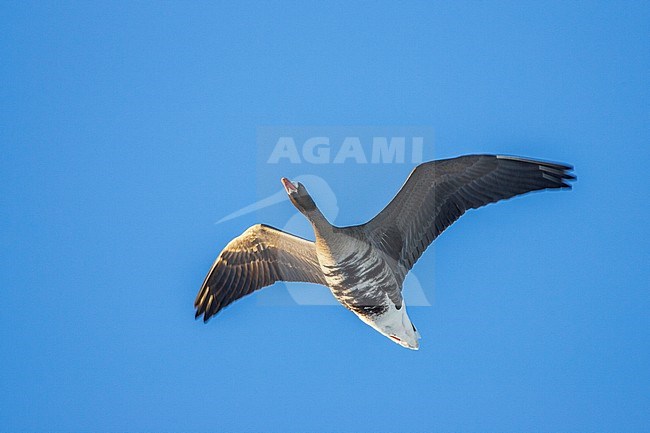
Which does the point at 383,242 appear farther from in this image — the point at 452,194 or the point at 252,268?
the point at 252,268

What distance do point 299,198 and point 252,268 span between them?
2.27 metres

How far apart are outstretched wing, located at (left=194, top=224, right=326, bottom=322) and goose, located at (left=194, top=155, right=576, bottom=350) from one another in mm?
16

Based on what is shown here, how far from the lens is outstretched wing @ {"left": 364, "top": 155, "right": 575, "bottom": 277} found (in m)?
12.6

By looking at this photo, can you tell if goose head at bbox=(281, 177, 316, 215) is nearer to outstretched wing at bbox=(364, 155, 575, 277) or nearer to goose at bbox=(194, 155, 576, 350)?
goose at bbox=(194, 155, 576, 350)

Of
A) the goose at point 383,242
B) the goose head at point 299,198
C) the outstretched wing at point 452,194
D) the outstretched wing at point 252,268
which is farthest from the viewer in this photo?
the outstretched wing at point 252,268

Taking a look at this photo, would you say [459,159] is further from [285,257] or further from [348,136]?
[285,257]

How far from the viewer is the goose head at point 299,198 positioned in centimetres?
1180

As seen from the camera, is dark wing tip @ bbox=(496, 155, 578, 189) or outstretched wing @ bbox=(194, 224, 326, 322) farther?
outstretched wing @ bbox=(194, 224, 326, 322)

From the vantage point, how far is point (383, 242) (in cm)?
1273

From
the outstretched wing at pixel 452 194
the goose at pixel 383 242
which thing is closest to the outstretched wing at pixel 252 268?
the goose at pixel 383 242

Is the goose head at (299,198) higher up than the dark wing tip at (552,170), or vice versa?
the dark wing tip at (552,170)

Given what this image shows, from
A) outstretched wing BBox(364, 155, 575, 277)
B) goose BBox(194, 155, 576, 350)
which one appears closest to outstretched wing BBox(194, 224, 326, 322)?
goose BBox(194, 155, 576, 350)

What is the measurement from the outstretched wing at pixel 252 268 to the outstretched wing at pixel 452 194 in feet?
4.27

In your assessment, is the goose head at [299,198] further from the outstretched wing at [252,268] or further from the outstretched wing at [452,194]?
the outstretched wing at [252,268]
